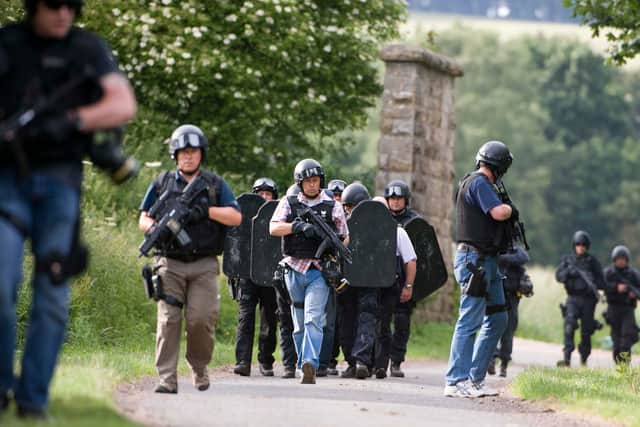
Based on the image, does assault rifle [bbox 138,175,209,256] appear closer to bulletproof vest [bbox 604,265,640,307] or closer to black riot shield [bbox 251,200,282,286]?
black riot shield [bbox 251,200,282,286]

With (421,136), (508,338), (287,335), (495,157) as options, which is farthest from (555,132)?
(495,157)

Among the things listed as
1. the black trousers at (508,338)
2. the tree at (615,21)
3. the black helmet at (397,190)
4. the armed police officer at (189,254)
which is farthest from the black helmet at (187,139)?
the black trousers at (508,338)

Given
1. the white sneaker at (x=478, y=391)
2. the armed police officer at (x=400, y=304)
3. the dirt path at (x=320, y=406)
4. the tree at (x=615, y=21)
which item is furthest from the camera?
the armed police officer at (x=400, y=304)

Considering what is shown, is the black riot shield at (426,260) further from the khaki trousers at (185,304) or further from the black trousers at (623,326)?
the black trousers at (623,326)

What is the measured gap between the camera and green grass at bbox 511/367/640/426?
35.6 ft

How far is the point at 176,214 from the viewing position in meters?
10.2

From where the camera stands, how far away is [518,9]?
180m

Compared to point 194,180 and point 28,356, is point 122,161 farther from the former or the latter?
point 194,180

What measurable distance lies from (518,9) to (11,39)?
17579 centimetres

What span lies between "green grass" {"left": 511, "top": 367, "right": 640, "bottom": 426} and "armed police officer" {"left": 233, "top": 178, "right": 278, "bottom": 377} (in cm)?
236

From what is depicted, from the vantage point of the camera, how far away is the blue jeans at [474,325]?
1206cm

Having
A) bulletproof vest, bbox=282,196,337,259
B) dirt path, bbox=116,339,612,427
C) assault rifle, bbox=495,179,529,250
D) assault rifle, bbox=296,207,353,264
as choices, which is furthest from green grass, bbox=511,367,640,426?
bulletproof vest, bbox=282,196,337,259

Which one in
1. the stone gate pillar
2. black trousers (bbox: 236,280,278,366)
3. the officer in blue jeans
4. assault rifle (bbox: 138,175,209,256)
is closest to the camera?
assault rifle (bbox: 138,175,209,256)

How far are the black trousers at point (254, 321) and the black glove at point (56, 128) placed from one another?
6.82 m
